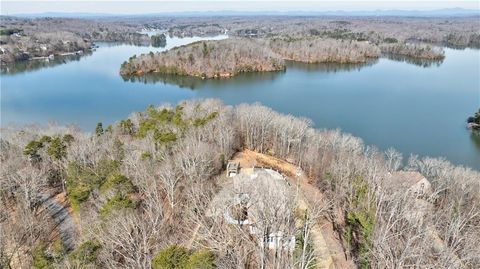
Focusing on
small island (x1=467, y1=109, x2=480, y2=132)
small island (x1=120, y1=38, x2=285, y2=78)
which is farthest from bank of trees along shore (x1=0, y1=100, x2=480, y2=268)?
small island (x1=120, y1=38, x2=285, y2=78)

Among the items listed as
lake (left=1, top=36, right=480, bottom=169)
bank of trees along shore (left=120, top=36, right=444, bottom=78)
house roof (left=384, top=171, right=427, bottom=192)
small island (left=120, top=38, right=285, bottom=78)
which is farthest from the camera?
bank of trees along shore (left=120, top=36, right=444, bottom=78)

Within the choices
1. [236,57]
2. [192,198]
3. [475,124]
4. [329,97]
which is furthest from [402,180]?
[236,57]

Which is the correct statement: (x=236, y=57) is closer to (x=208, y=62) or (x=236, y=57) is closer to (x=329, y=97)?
(x=208, y=62)

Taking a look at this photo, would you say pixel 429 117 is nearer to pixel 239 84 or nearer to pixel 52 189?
pixel 239 84

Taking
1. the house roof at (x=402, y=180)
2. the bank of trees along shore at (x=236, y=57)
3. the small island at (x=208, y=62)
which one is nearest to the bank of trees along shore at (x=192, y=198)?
the house roof at (x=402, y=180)

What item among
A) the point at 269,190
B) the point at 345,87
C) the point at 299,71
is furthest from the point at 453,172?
the point at 299,71

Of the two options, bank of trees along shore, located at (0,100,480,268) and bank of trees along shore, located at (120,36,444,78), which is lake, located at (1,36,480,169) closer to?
bank of trees along shore, located at (120,36,444,78)
